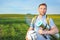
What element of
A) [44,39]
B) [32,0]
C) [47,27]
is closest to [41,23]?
[47,27]

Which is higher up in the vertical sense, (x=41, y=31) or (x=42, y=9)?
(x=42, y=9)

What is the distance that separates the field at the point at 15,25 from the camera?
2.38m

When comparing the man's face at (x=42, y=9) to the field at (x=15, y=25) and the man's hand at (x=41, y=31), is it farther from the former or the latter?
the man's hand at (x=41, y=31)

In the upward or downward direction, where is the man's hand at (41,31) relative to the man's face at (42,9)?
downward

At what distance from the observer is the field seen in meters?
2.38

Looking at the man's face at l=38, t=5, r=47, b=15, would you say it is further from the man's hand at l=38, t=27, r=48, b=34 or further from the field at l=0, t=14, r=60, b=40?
the man's hand at l=38, t=27, r=48, b=34

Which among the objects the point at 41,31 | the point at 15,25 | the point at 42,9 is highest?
the point at 42,9

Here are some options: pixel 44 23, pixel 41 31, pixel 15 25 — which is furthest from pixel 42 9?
pixel 15 25

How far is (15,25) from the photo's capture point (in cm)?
238

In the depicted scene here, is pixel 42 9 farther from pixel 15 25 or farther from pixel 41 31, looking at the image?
pixel 15 25

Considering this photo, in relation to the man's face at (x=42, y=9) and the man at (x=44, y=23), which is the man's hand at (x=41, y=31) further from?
the man's face at (x=42, y=9)

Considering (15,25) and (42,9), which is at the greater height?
(42,9)

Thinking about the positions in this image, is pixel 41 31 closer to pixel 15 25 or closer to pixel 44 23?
pixel 44 23

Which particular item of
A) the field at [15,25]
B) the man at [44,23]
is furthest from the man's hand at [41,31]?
the field at [15,25]
